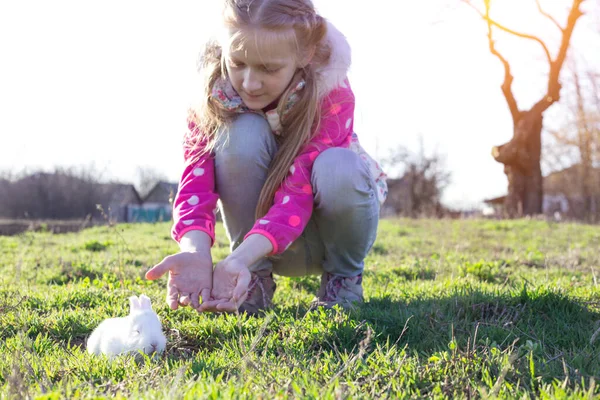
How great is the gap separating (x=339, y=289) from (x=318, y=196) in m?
0.50

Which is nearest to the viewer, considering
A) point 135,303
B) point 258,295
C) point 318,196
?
point 135,303

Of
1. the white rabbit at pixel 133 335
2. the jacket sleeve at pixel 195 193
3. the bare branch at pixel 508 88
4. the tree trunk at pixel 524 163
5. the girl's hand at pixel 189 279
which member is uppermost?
the bare branch at pixel 508 88

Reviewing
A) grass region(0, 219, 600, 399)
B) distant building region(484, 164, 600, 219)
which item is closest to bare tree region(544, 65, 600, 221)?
distant building region(484, 164, 600, 219)

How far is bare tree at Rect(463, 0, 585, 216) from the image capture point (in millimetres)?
14930

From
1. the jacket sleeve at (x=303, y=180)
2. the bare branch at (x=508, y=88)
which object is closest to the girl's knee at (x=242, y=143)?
the jacket sleeve at (x=303, y=180)

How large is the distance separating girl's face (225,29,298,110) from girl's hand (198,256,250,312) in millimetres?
865

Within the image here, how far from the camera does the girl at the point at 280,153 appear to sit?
7.85ft

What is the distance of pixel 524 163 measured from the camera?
15.4 meters

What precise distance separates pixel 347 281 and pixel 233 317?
2.34ft

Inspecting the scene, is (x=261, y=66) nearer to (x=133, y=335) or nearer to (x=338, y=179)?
(x=338, y=179)

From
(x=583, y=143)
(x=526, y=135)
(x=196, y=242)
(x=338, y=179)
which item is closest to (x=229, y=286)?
(x=196, y=242)

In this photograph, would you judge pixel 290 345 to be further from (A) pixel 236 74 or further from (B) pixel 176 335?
(A) pixel 236 74

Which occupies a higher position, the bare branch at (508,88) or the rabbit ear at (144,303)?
the bare branch at (508,88)

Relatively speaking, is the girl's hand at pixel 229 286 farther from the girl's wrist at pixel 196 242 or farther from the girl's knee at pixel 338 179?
the girl's knee at pixel 338 179
